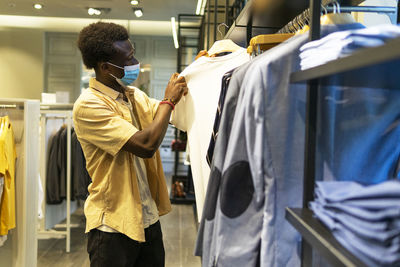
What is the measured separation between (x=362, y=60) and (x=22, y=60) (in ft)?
27.5

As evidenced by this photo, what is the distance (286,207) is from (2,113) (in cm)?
238

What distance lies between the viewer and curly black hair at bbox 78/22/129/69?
1594 millimetres

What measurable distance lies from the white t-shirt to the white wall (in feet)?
23.2

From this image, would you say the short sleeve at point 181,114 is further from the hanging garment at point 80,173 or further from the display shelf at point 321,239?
the hanging garment at point 80,173

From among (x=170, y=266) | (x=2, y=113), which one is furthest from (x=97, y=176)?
(x=170, y=266)

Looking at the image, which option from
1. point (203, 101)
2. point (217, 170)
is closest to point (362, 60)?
point (217, 170)

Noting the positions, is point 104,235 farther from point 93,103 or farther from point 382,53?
point 382,53

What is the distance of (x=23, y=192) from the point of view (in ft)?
8.30

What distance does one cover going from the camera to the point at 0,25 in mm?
7801

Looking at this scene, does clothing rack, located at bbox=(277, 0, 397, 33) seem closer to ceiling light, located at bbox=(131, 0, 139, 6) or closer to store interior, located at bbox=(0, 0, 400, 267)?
store interior, located at bbox=(0, 0, 400, 267)

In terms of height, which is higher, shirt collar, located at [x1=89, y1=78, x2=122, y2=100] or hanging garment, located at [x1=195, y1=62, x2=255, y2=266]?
shirt collar, located at [x1=89, y1=78, x2=122, y2=100]

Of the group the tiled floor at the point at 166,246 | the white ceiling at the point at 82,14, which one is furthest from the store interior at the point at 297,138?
the white ceiling at the point at 82,14

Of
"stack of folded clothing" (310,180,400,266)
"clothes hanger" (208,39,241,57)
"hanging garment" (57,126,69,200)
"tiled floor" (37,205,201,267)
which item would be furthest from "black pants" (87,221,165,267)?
"hanging garment" (57,126,69,200)

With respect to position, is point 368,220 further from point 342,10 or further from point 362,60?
point 342,10
